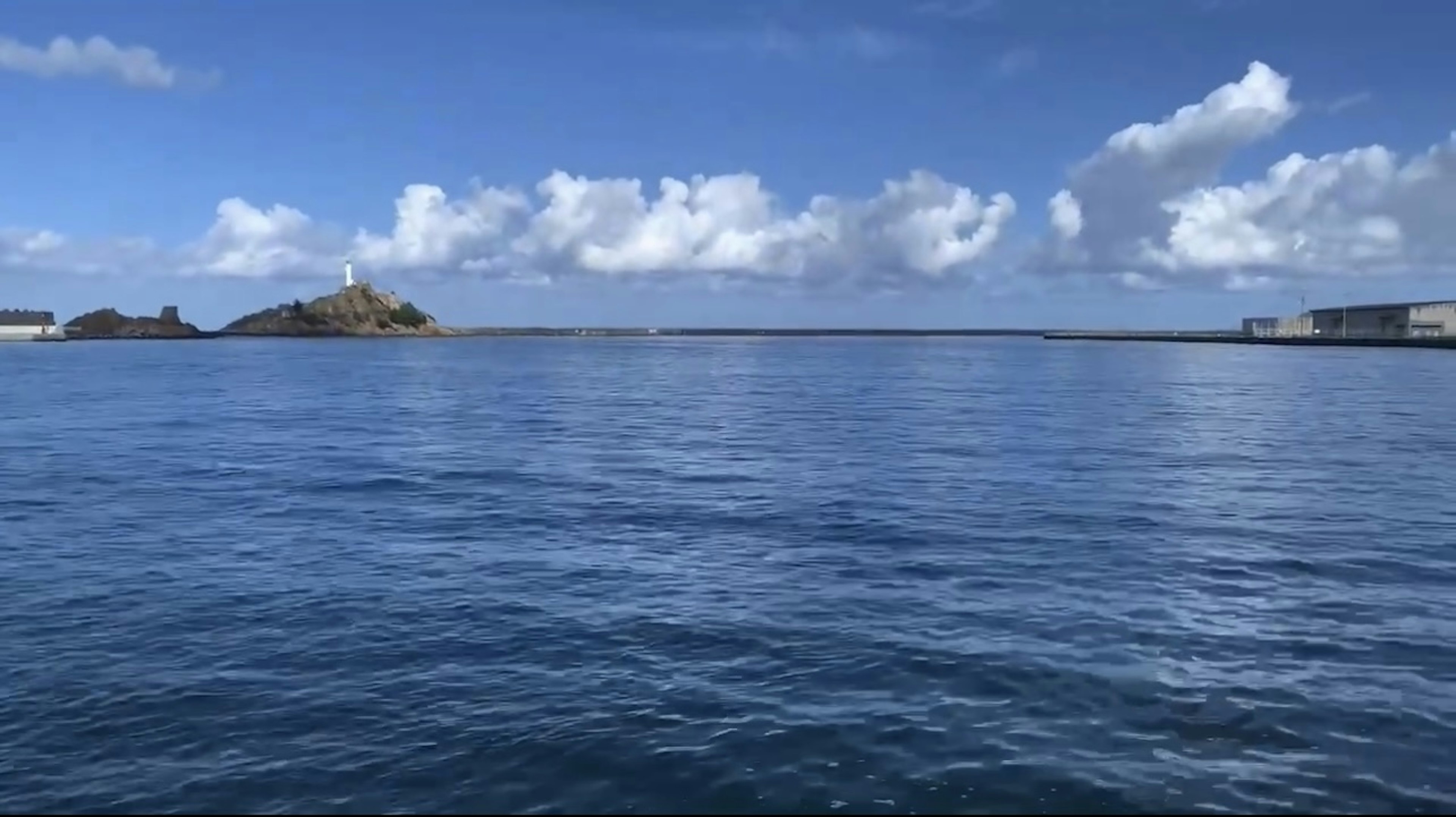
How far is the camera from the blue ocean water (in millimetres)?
13742

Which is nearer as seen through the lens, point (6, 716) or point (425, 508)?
point (6, 716)

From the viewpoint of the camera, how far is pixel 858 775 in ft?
45.0

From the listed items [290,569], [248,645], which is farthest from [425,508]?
[248,645]

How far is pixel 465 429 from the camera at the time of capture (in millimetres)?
61844

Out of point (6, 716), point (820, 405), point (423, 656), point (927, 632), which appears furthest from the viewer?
point (820, 405)

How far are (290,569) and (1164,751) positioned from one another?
1884 centimetres

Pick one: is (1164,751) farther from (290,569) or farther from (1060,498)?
(1060,498)

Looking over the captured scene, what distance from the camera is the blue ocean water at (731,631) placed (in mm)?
13742

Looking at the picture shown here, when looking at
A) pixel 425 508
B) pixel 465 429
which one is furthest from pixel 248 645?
pixel 465 429

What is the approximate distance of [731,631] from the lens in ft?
65.7

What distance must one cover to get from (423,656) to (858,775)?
27.0 ft

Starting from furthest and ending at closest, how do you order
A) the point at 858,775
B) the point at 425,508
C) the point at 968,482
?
the point at 968,482 → the point at 425,508 → the point at 858,775

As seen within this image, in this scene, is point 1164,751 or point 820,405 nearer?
point 1164,751

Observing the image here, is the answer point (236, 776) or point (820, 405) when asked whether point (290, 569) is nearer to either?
point (236, 776)
